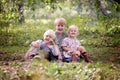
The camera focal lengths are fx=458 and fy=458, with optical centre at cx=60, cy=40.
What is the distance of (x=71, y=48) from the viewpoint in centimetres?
959

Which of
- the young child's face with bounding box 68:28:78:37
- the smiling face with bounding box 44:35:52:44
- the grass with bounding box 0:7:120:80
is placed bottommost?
the grass with bounding box 0:7:120:80

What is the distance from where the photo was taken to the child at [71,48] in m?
9.44

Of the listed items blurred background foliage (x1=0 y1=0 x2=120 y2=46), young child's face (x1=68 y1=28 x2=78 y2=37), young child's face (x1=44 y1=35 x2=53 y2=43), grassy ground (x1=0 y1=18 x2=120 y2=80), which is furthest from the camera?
blurred background foliage (x1=0 y1=0 x2=120 y2=46)

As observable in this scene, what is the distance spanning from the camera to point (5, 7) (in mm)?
14305

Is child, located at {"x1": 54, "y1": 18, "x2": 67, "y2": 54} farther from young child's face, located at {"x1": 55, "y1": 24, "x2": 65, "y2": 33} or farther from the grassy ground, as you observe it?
the grassy ground

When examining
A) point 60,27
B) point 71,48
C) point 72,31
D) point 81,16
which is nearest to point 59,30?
point 60,27

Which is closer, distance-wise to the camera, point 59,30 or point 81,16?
point 59,30

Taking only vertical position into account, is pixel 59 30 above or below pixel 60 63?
above

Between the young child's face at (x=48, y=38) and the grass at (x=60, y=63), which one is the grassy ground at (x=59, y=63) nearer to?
the grass at (x=60, y=63)

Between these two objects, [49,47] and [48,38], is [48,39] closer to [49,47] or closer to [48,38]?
[48,38]

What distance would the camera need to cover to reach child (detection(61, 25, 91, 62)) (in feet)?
31.0

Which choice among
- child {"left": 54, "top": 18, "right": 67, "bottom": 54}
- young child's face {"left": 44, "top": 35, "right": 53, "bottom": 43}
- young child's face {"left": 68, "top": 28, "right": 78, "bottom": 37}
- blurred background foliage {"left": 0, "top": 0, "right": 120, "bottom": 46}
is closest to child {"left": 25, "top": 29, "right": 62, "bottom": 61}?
young child's face {"left": 44, "top": 35, "right": 53, "bottom": 43}

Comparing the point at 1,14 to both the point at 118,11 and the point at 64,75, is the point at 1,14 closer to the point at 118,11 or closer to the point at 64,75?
the point at 118,11

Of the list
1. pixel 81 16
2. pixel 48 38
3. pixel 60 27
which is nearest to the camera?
pixel 48 38
